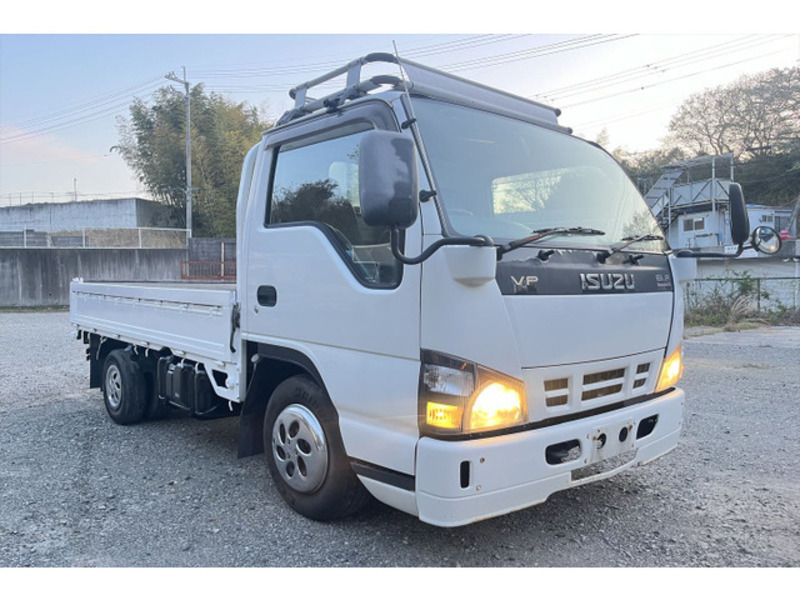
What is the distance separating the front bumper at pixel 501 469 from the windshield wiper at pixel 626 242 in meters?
0.81

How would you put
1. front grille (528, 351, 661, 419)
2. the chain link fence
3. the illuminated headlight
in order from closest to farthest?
front grille (528, 351, 661, 419) → the illuminated headlight → the chain link fence

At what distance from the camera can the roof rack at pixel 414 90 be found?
3146 mm

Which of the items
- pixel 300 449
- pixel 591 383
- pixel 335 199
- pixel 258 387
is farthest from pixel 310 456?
pixel 591 383

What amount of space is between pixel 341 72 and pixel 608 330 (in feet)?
6.91

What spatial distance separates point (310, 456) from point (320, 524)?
41cm

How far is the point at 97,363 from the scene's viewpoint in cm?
630

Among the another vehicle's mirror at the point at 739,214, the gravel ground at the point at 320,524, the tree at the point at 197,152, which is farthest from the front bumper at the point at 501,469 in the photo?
the tree at the point at 197,152

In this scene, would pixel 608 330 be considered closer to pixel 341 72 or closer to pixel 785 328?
pixel 341 72

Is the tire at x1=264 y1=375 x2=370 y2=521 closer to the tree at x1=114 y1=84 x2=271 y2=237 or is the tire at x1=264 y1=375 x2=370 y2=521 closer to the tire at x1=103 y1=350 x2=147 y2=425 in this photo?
the tire at x1=103 y1=350 x2=147 y2=425

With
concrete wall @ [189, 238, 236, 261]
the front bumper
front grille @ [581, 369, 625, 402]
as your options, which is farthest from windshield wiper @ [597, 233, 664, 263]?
concrete wall @ [189, 238, 236, 261]

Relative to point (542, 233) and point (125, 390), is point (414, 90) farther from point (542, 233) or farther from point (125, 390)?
point (125, 390)

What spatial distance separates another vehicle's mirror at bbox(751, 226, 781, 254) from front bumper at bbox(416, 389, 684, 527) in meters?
1.48

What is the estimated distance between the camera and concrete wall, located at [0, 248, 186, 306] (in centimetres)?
Answer: 2111

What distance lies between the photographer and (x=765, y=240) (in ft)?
11.6
